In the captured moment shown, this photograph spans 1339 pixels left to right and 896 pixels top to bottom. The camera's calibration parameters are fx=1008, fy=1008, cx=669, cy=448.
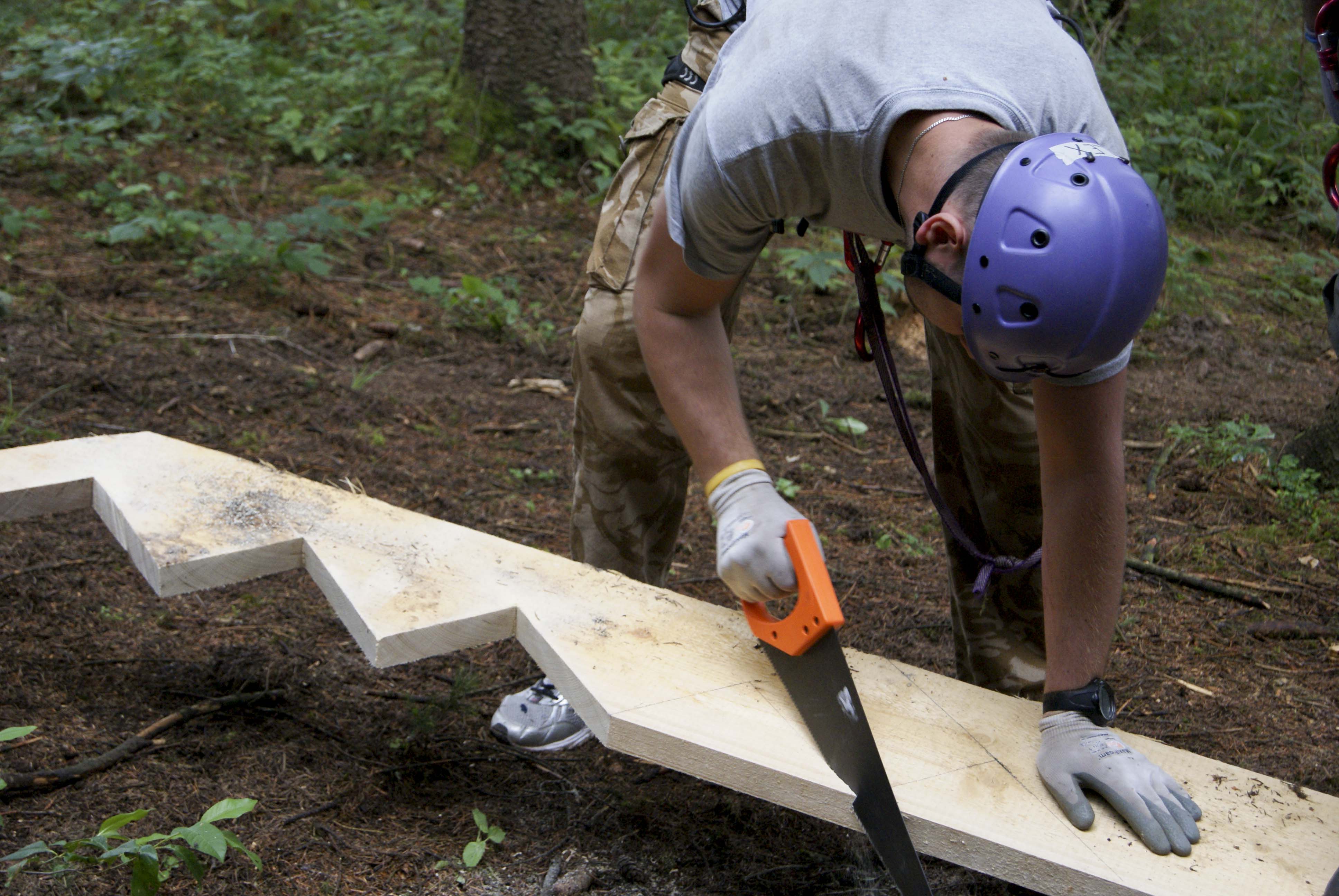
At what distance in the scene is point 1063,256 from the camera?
1630mm

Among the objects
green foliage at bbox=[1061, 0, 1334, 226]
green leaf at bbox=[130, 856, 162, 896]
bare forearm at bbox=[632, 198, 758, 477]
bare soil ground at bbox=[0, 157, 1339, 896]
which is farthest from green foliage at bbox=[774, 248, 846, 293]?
green leaf at bbox=[130, 856, 162, 896]

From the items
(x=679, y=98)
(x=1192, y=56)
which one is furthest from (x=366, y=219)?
(x=1192, y=56)

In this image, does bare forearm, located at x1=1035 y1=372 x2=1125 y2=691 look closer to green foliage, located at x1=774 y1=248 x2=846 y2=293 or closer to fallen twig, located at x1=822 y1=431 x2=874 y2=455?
fallen twig, located at x1=822 y1=431 x2=874 y2=455

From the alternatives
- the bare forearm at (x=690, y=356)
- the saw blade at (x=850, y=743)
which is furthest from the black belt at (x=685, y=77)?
the saw blade at (x=850, y=743)

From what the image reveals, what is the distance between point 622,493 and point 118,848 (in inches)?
59.1

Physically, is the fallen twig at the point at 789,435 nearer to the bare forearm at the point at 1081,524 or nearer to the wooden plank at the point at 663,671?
the wooden plank at the point at 663,671

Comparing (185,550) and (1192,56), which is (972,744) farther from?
(1192,56)

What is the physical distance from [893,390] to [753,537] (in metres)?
0.61

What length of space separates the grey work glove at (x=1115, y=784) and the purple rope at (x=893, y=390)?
0.47 metres

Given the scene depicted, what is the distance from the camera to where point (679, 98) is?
2.80 meters

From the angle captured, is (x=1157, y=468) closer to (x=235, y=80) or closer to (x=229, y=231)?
(x=229, y=231)

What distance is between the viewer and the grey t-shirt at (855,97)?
1.89m

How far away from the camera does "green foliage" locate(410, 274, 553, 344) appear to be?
212 inches

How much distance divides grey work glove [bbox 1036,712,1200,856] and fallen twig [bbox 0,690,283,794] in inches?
79.2
